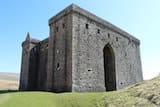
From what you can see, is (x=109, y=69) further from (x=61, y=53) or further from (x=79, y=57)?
(x=61, y=53)

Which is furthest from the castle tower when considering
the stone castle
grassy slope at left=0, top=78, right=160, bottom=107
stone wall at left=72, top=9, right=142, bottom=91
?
grassy slope at left=0, top=78, right=160, bottom=107

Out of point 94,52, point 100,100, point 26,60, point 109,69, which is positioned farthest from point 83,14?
point 26,60

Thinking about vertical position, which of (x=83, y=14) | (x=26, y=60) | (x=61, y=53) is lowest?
(x=61, y=53)

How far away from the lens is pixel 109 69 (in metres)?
26.1

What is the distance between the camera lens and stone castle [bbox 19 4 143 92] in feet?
63.8

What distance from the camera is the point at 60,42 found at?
21484 millimetres

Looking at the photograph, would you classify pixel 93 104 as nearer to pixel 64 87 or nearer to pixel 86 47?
pixel 64 87

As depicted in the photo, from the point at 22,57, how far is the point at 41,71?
6342mm

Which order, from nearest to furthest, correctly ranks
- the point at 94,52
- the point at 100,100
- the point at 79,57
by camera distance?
the point at 100,100
the point at 79,57
the point at 94,52

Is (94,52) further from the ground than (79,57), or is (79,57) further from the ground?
(94,52)

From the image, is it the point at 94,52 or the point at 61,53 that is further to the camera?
the point at 94,52

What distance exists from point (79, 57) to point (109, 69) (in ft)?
27.0

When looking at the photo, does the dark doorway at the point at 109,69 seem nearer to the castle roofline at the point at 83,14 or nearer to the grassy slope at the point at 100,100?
the castle roofline at the point at 83,14

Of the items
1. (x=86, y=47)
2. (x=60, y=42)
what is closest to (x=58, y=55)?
(x=60, y=42)
